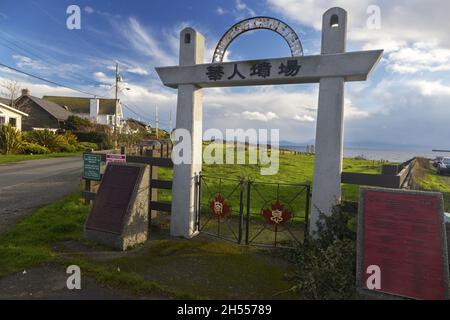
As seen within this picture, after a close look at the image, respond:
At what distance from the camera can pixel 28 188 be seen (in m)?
11.0

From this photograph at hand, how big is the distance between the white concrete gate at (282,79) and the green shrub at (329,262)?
33 centimetres

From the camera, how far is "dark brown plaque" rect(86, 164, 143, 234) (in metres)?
5.80

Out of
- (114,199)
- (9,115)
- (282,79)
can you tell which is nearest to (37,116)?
(9,115)

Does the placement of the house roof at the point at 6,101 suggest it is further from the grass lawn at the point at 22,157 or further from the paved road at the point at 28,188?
the paved road at the point at 28,188

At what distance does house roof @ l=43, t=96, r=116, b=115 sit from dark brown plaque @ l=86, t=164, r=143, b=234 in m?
62.6

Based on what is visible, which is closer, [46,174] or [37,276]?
[37,276]

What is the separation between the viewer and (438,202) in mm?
3982

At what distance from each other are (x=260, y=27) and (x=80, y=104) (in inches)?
2713

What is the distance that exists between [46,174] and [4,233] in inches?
378

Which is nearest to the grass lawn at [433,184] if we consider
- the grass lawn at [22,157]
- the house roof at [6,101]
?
the grass lawn at [22,157]

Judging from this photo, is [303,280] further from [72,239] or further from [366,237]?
[72,239]

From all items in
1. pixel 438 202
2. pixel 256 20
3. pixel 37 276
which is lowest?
pixel 37 276

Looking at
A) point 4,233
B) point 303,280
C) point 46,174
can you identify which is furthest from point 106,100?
point 303,280

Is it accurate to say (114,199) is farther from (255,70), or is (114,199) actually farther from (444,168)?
(444,168)
